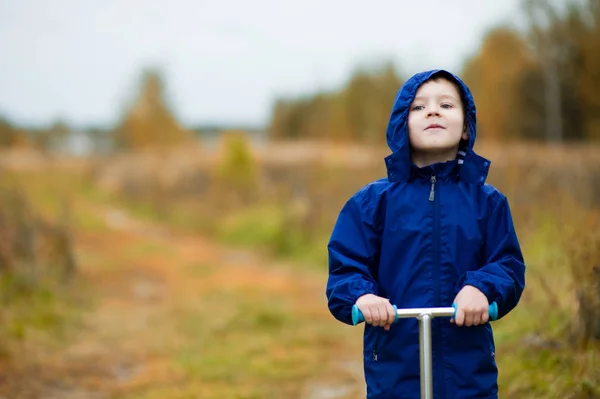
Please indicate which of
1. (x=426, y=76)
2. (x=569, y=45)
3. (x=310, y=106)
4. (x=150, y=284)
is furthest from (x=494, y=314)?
(x=310, y=106)

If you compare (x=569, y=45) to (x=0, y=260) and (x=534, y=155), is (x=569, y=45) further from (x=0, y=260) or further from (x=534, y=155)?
(x=0, y=260)

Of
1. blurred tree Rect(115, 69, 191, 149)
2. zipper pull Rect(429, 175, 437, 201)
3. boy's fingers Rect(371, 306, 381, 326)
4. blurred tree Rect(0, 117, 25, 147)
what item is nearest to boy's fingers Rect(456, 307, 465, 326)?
boy's fingers Rect(371, 306, 381, 326)

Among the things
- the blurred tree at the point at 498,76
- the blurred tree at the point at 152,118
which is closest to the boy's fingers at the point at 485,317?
the blurred tree at the point at 498,76

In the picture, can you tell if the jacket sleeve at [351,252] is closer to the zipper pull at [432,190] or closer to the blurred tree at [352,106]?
the zipper pull at [432,190]

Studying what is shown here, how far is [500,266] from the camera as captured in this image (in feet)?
8.19

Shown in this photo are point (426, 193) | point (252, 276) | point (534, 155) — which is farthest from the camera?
point (534, 155)

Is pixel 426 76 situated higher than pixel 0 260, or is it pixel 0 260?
pixel 426 76

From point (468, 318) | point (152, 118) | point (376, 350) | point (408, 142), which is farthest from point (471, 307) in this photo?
point (152, 118)

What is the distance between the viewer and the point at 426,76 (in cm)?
264

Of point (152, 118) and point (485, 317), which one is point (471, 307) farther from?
point (152, 118)

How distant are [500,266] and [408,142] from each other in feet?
1.76

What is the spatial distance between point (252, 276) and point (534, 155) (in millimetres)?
9394

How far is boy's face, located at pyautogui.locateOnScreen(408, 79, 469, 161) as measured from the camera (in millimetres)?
2609

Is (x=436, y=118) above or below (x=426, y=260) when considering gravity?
above
